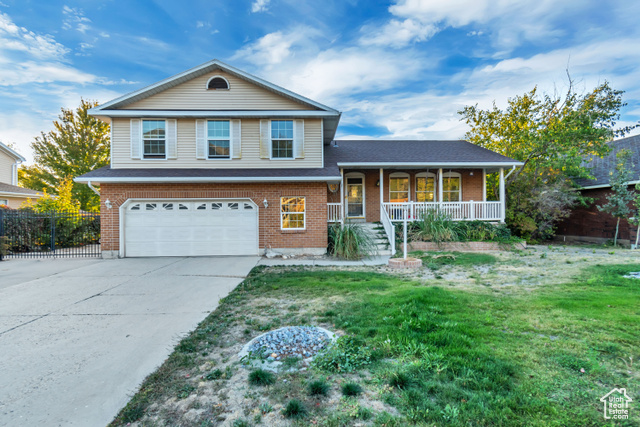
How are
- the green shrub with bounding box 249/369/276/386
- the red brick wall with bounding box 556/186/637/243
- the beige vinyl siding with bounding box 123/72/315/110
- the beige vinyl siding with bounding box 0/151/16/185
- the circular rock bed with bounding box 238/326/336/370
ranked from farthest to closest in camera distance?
1. the beige vinyl siding with bounding box 0/151/16/185
2. the red brick wall with bounding box 556/186/637/243
3. the beige vinyl siding with bounding box 123/72/315/110
4. the circular rock bed with bounding box 238/326/336/370
5. the green shrub with bounding box 249/369/276/386

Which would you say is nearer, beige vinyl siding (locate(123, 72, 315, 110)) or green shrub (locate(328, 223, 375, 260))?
green shrub (locate(328, 223, 375, 260))

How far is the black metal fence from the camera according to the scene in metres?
12.3

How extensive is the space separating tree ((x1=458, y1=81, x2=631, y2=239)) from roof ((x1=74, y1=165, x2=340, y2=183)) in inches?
404

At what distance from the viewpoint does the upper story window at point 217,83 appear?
1174cm

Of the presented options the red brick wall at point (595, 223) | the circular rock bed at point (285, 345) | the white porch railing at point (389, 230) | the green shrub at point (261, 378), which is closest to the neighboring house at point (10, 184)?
the white porch railing at point (389, 230)

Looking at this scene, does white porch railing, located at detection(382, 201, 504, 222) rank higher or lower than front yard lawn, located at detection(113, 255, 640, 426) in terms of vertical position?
higher

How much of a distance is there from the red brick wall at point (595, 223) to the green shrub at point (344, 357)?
655 inches

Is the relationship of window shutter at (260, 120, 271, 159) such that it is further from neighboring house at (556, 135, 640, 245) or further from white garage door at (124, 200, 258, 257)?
neighboring house at (556, 135, 640, 245)

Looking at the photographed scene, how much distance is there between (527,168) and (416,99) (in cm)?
733

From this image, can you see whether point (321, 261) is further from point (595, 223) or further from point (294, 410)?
point (595, 223)

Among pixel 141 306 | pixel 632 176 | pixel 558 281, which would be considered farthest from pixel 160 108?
pixel 632 176

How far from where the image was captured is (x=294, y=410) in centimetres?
226

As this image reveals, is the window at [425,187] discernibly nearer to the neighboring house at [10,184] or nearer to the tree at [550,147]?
the tree at [550,147]

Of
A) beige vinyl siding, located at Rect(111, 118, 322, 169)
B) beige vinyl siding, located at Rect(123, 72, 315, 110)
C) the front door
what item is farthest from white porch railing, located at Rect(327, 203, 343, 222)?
beige vinyl siding, located at Rect(123, 72, 315, 110)
